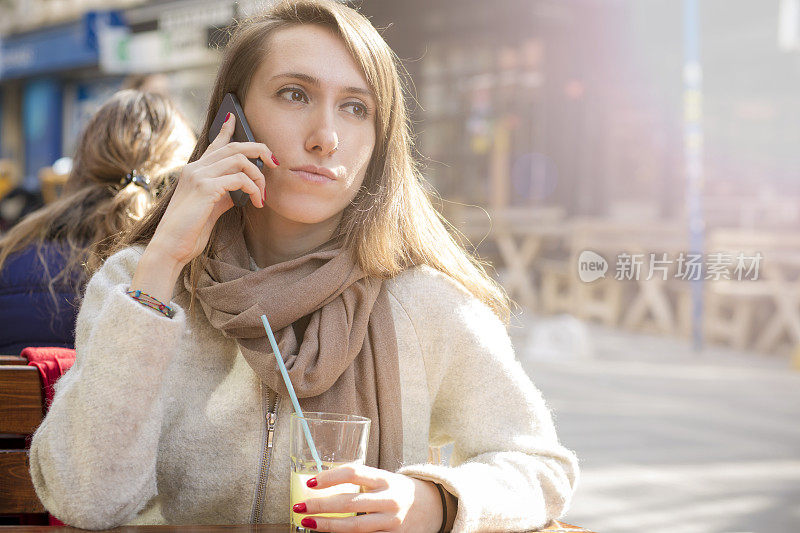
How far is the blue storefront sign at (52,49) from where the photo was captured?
33.4ft

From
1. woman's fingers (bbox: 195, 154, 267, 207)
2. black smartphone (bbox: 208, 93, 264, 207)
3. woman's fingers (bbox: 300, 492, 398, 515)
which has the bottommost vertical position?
woman's fingers (bbox: 300, 492, 398, 515)

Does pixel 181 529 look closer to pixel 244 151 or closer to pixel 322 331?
pixel 322 331

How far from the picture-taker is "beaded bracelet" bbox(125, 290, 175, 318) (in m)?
1.40

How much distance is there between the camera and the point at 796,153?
6586 mm

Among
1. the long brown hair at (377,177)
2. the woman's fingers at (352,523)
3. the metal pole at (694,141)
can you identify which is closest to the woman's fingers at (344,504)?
the woman's fingers at (352,523)

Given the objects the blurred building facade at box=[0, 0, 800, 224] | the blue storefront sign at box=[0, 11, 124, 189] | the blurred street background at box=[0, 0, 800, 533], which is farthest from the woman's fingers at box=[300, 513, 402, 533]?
the blue storefront sign at box=[0, 11, 124, 189]

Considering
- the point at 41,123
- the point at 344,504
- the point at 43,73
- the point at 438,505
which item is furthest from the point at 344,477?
the point at 41,123

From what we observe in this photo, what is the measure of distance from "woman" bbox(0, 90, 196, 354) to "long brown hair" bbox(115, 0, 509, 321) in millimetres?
798

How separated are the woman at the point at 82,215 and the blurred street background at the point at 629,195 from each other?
56.1 inches

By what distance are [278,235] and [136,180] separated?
0.93m

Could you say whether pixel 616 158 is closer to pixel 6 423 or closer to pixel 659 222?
pixel 659 222

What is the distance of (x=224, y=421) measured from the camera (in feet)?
5.01

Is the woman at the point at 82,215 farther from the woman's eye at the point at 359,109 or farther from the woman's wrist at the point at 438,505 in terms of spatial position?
the woman's wrist at the point at 438,505

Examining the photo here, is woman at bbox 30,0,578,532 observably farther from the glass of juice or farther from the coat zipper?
the glass of juice
